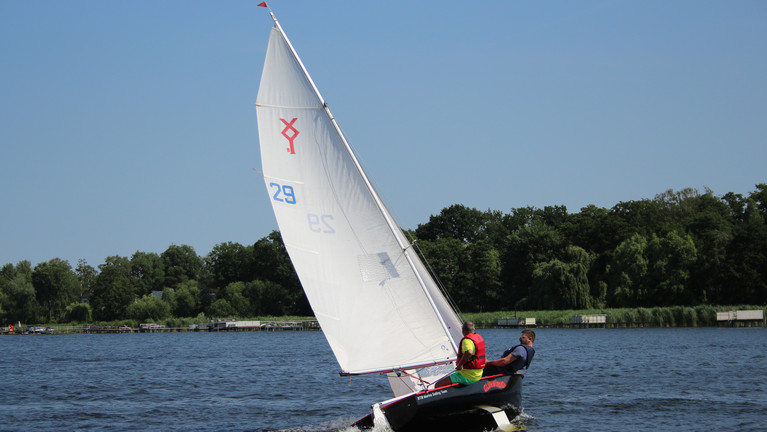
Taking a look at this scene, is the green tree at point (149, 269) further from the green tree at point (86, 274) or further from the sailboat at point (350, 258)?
the sailboat at point (350, 258)

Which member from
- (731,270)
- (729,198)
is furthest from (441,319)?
(729,198)

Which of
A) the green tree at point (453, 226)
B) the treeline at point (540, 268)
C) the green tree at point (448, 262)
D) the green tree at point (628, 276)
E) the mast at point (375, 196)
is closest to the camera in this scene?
the mast at point (375, 196)

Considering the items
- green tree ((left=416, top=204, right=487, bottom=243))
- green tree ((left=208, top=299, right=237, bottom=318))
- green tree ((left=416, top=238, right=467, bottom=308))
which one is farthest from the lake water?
green tree ((left=416, top=204, right=487, bottom=243))

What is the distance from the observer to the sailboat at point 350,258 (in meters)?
15.5

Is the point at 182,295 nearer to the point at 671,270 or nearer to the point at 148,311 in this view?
the point at 148,311

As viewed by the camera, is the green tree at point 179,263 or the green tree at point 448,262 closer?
the green tree at point 448,262

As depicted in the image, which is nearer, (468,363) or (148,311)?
(468,363)

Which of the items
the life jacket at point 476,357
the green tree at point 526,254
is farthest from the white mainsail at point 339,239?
the green tree at point 526,254

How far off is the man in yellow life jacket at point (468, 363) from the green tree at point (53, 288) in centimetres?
11593

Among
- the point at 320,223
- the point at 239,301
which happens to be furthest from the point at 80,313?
the point at 320,223

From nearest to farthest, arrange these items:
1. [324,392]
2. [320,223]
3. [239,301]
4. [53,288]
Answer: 1. [320,223]
2. [324,392]
3. [239,301]
4. [53,288]

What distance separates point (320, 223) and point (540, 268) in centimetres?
6907

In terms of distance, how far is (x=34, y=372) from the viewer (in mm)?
36781

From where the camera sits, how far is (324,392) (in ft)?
86.8
